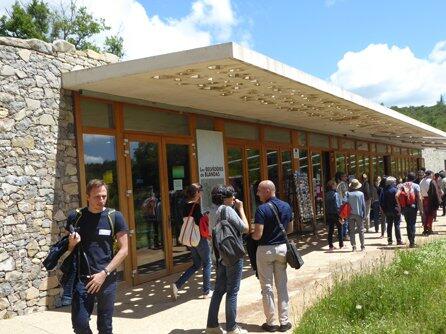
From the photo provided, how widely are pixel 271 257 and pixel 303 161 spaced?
1016 cm

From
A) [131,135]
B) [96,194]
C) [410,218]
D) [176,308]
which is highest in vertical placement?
[131,135]

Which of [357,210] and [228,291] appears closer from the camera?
[228,291]

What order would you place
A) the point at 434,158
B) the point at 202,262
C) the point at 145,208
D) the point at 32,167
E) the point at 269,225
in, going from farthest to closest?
1. the point at 434,158
2. the point at 145,208
3. the point at 202,262
4. the point at 32,167
5. the point at 269,225

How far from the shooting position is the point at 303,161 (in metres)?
15.5

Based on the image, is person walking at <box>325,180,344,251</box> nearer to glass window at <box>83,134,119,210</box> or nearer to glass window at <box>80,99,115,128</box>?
glass window at <box>83,134,119,210</box>

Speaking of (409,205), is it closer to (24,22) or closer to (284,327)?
(284,327)

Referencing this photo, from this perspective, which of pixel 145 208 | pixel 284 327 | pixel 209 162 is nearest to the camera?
pixel 284 327

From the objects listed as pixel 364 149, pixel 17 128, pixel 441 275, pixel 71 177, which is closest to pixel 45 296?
pixel 71 177

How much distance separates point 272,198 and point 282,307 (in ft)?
3.85

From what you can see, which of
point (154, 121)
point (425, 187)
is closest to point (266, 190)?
point (154, 121)

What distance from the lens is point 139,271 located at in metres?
8.59

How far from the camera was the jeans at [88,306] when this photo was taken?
416 cm

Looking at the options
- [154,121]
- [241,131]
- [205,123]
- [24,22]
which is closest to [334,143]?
[241,131]

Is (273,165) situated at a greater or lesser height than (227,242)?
greater
